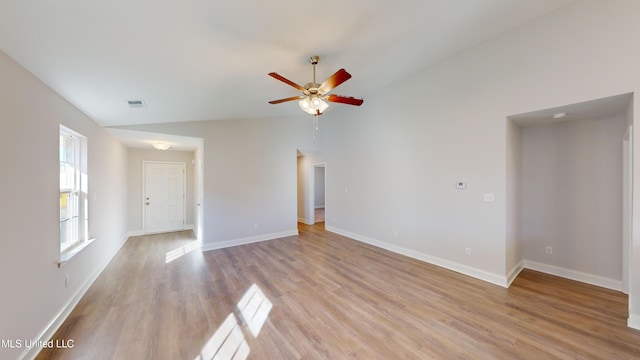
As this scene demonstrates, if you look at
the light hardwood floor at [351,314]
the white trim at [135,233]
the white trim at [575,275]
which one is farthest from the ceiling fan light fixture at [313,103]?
the white trim at [135,233]

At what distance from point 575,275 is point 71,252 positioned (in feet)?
22.2

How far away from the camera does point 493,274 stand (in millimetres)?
3277

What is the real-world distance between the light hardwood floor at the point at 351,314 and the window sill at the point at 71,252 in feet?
2.02

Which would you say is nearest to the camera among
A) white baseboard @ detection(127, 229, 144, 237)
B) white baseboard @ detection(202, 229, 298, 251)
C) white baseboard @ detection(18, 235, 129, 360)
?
white baseboard @ detection(18, 235, 129, 360)

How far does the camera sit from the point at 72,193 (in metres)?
3.02

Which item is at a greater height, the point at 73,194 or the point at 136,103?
the point at 136,103

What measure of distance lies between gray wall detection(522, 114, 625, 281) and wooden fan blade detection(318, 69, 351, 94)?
331 centimetres

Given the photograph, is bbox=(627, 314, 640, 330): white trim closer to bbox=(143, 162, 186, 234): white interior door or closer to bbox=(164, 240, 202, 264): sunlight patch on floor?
bbox=(164, 240, 202, 264): sunlight patch on floor

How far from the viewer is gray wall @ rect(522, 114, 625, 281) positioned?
10.1 feet

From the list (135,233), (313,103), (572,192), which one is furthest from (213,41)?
(135,233)

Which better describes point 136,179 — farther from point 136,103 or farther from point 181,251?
point 136,103

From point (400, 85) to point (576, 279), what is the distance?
4078mm

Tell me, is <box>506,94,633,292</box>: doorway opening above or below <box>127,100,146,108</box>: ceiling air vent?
below

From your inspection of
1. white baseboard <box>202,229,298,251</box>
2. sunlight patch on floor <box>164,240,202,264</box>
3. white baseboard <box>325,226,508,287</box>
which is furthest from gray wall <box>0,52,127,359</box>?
white baseboard <box>325,226,508,287</box>
